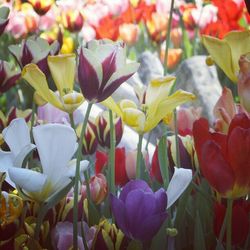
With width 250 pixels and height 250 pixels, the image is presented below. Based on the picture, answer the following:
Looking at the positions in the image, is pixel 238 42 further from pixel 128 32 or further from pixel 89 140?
pixel 128 32

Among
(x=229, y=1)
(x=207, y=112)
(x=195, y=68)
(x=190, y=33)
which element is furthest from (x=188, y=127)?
(x=190, y=33)

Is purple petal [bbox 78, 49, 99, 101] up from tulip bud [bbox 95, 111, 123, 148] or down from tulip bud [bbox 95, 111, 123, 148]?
up

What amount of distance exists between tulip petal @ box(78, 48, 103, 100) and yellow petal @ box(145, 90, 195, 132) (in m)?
0.06

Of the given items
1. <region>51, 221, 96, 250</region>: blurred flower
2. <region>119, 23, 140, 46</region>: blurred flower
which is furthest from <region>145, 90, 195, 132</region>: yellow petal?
<region>119, 23, 140, 46</region>: blurred flower

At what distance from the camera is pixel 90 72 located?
57cm

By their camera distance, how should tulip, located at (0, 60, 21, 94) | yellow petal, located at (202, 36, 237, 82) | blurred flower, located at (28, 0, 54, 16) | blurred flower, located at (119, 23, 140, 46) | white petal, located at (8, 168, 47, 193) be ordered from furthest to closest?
blurred flower, located at (119, 23, 140, 46) < blurred flower, located at (28, 0, 54, 16) < tulip, located at (0, 60, 21, 94) < yellow petal, located at (202, 36, 237, 82) < white petal, located at (8, 168, 47, 193)

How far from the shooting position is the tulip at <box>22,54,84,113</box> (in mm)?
575

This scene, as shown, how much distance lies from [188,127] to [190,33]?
1381 millimetres

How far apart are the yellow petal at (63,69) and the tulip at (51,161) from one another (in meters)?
0.08

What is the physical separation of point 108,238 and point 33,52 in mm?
222

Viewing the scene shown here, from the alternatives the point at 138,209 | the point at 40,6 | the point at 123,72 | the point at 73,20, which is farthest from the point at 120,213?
the point at 73,20

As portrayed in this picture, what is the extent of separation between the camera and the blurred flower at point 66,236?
1.92ft

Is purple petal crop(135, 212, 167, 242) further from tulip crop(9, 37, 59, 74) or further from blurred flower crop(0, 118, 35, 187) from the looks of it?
tulip crop(9, 37, 59, 74)

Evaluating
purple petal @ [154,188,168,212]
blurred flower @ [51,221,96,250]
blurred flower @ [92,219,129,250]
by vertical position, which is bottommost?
blurred flower @ [51,221,96,250]
